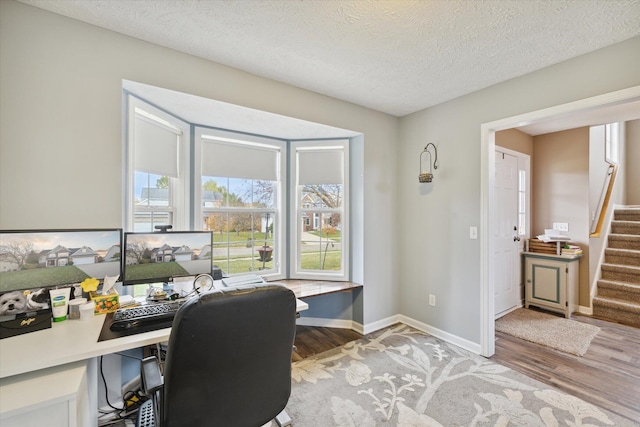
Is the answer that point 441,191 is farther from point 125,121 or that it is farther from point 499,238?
point 125,121

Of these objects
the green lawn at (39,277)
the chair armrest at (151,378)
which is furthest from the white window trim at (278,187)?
the chair armrest at (151,378)

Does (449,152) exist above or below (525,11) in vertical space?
below

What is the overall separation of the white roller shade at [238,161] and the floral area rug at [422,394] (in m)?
1.95

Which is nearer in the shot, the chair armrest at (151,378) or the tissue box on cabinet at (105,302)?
the chair armrest at (151,378)

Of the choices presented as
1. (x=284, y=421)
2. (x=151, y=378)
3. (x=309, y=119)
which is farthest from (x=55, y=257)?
(x=309, y=119)

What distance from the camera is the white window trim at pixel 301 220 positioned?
3.17 metres

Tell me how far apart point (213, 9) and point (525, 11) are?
178cm

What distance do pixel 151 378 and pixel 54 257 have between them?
1.01m

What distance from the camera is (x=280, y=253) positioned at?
10.4ft

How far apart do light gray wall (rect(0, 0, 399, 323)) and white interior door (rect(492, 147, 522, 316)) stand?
341 cm

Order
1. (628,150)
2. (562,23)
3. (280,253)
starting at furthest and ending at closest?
1. (628,150)
2. (280,253)
3. (562,23)

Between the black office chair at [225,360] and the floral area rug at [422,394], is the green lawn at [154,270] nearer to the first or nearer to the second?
the black office chair at [225,360]

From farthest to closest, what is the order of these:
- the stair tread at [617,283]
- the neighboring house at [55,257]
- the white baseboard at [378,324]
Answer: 1. the stair tread at [617,283]
2. the white baseboard at [378,324]
3. the neighboring house at [55,257]

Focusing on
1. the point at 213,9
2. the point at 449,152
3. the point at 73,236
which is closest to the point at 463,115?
the point at 449,152
